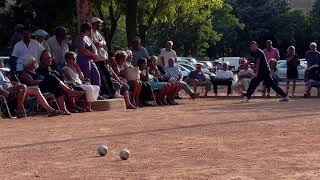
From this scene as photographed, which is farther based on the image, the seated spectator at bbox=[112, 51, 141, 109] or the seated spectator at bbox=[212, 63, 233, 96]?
the seated spectator at bbox=[212, 63, 233, 96]

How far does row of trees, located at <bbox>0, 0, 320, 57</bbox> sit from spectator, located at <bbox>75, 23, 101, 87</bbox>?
11107mm

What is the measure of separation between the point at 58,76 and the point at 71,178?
346 inches

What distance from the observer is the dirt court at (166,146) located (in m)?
8.02

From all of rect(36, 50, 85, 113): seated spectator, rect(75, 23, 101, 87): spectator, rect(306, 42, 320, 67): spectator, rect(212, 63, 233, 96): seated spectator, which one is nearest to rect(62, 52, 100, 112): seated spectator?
rect(36, 50, 85, 113): seated spectator

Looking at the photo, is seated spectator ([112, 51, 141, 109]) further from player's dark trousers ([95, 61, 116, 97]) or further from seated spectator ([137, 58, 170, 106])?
seated spectator ([137, 58, 170, 106])

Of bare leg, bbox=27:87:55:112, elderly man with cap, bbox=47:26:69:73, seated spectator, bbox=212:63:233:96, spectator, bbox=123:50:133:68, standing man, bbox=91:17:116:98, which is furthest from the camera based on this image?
seated spectator, bbox=212:63:233:96

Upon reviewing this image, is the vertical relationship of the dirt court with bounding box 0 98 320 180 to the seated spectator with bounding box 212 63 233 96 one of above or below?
above

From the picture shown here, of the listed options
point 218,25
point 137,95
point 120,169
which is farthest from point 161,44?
point 120,169

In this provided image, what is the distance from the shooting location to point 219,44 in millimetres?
83062

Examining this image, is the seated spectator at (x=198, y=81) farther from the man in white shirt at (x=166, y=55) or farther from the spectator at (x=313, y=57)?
the spectator at (x=313, y=57)

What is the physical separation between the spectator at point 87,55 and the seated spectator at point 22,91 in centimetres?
214

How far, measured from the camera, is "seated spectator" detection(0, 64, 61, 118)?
1500 centimetres

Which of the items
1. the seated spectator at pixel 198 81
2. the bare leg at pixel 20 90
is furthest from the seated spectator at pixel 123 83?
the seated spectator at pixel 198 81

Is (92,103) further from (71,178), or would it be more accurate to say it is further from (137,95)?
(71,178)
